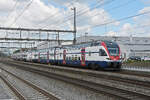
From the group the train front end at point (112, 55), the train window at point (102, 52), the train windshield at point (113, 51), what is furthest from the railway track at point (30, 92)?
the train windshield at point (113, 51)

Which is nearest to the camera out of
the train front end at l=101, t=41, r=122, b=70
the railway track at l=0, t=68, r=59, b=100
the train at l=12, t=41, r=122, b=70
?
the railway track at l=0, t=68, r=59, b=100

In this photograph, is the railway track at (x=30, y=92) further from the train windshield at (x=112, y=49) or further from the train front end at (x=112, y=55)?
the train windshield at (x=112, y=49)

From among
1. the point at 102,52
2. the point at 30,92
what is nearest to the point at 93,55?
the point at 102,52

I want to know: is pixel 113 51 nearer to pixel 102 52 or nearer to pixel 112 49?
pixel 112 49

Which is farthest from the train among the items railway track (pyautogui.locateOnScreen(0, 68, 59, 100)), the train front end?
railway track (pyautogui.locateOnScreen(0, 68, 59, 100))

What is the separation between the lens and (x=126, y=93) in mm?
10617

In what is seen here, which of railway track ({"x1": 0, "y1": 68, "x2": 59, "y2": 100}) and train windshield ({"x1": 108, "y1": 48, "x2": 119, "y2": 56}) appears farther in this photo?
train windshield ({"x1": 108, "y1": 48, "x2": 119, "y2": 56})

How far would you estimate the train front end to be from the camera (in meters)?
21.6

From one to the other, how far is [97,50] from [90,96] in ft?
42.0

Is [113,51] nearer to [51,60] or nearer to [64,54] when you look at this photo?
[64,54]

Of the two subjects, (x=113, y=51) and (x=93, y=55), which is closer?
(x=113, y=51)

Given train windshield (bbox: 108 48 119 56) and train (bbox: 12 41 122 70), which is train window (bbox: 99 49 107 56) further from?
train windshield (bbox: 108 48 119 56)

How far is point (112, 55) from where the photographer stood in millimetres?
21859

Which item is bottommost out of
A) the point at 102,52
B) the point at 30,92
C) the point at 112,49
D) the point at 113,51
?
the point at 30,92
